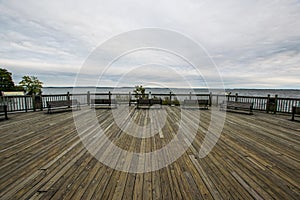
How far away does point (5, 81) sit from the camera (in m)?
17.2

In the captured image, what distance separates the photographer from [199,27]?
318 inches

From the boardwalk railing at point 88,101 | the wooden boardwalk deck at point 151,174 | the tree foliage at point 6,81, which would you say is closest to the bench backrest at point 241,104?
the boardwalk railing at point 88,101

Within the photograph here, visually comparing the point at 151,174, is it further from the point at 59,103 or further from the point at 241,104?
the point at 241,104

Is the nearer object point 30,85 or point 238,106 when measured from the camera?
point 238,106

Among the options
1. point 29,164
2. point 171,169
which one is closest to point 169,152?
point 171,169

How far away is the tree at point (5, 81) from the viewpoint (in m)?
16.8

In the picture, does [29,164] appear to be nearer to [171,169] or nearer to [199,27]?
[171,169]

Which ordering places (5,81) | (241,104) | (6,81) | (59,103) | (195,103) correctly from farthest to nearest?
(6,81) < (5,81) < (195,103) < (241,104) < (59,103)

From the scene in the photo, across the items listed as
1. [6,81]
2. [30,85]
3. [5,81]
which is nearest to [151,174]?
[30,85]

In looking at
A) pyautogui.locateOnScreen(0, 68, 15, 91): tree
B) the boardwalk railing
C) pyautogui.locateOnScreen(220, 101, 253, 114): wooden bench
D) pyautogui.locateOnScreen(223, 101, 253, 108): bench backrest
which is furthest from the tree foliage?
pyautogui.locateOnScreen(223, 101, 253, 108): bench backrest

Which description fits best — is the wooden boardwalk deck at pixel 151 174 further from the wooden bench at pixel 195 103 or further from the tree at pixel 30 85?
the tree at pixel 30 85

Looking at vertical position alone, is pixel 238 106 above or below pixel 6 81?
below

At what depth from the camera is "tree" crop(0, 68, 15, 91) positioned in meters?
16.8


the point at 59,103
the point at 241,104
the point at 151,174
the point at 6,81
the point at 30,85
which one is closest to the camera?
the point at 151,174
